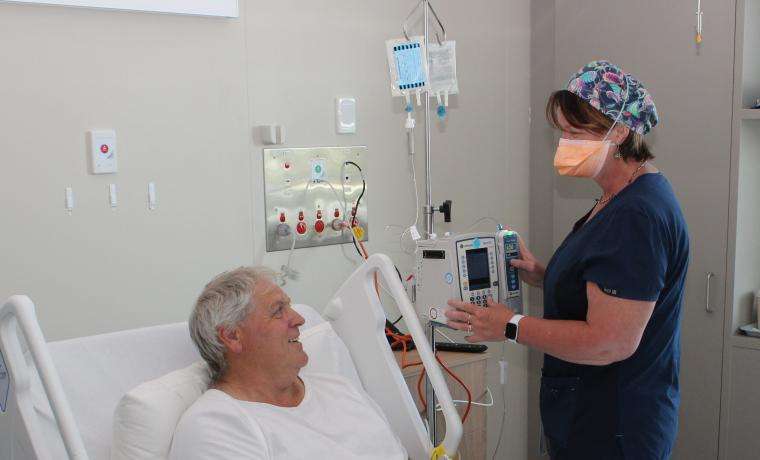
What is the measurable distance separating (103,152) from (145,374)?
2.20 ft

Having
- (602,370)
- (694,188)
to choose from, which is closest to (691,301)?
(694,188)

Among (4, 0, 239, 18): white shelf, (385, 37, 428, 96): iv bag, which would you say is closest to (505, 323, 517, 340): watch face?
(385, 37, 428, 96): iv bag

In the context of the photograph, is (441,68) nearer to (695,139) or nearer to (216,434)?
(695,139)

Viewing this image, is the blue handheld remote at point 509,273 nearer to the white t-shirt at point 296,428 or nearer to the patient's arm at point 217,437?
the white t-shirt at point 296,428

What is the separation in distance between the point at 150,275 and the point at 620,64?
1.73m

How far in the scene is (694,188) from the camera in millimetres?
2748

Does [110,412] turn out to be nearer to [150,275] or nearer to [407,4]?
[150,275]

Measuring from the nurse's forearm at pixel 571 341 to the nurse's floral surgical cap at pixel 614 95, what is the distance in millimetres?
474

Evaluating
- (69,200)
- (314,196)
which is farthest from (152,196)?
(314,196)

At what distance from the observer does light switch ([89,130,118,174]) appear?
2.33 m

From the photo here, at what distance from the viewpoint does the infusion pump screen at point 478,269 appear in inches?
82.2

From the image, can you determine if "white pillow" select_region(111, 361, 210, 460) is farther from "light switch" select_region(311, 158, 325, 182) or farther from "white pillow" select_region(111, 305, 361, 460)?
"light switch" select_region(311, 158, 325, 182)

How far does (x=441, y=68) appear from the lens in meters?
2.64

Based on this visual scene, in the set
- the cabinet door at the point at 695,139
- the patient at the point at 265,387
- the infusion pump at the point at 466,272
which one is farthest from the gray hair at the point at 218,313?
the cabinet door at the point at 695,139
